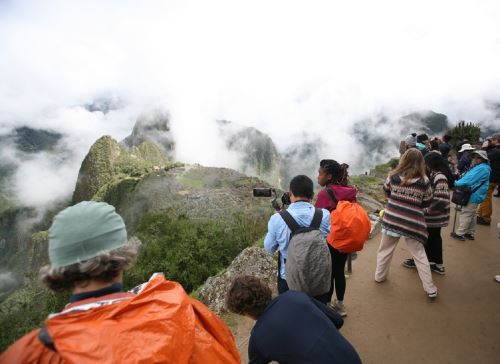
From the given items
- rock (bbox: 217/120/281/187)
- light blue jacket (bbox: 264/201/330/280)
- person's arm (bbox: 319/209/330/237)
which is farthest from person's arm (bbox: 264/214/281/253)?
rock (bbox: 217/120/281/187)

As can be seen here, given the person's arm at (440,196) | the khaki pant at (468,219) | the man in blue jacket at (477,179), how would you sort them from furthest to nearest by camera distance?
the khaki pant at (468,219), the man in blue jacket at (477,179), the person's arm at (440,196)

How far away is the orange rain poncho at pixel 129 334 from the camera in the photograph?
1068 millimetres

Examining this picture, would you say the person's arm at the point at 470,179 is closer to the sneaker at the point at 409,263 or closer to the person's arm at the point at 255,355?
the sneaker at the point at 409,263

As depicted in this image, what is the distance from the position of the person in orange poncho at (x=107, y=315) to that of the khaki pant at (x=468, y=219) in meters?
5.64

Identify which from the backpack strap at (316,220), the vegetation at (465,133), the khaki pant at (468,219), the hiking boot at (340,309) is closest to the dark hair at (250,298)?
the backpack strap at (316,220)

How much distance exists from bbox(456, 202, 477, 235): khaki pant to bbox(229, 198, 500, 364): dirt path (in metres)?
0.62

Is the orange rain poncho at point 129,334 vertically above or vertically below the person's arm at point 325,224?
above

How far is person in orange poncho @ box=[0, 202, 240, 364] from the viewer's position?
1.08 m

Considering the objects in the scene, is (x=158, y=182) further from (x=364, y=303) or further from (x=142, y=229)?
(x=364, y=303)

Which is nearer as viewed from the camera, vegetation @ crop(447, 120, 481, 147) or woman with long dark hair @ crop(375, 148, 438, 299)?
woman with long dark hair @ crop(375, 148, 438, 299)

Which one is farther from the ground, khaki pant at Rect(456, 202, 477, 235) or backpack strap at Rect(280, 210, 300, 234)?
backpack strap at Rect(280, 210, 300, 234)

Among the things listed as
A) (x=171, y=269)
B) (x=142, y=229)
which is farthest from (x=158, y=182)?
(x=171, y=269)

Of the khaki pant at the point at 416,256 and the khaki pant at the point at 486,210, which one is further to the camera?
the khaki pant at the point at 486,210

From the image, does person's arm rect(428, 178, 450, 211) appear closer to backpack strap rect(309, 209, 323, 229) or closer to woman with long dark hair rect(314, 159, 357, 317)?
woman with long dark hair rect(314, 159, 357, 317)
